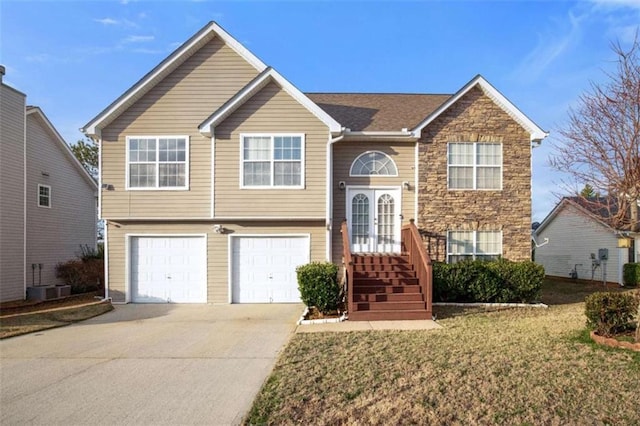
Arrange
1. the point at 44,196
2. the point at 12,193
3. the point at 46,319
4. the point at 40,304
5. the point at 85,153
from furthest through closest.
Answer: the point at 85,153, the point at 44,196, the point at 12,193, the point at 40,304, the point at 46,319

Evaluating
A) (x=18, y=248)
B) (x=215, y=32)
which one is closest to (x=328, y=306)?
(x=215, y=32)

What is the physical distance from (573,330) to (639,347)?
1711mm

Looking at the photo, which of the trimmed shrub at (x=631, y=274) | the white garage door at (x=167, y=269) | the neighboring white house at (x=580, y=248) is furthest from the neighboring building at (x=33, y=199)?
the trimmed shrub at (x=631, y=274)

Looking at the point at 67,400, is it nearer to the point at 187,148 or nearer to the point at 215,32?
the point at 187,148

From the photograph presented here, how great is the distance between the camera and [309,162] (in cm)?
1254

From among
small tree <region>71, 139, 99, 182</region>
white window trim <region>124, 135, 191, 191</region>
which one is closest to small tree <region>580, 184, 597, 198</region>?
white window trim <region>124, 135, 191, 191</region>

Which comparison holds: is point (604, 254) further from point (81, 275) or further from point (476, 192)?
point (81, 275)

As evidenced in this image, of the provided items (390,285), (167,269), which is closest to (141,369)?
(390,285)

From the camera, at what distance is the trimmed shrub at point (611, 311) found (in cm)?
734

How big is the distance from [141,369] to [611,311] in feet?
25.3

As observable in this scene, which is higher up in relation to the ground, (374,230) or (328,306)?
(374,230)

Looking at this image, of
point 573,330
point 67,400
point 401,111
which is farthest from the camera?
point 401,111

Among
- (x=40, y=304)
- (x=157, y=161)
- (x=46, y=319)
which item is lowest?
(x=40, y=304)

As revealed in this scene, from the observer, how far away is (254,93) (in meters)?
12.5
